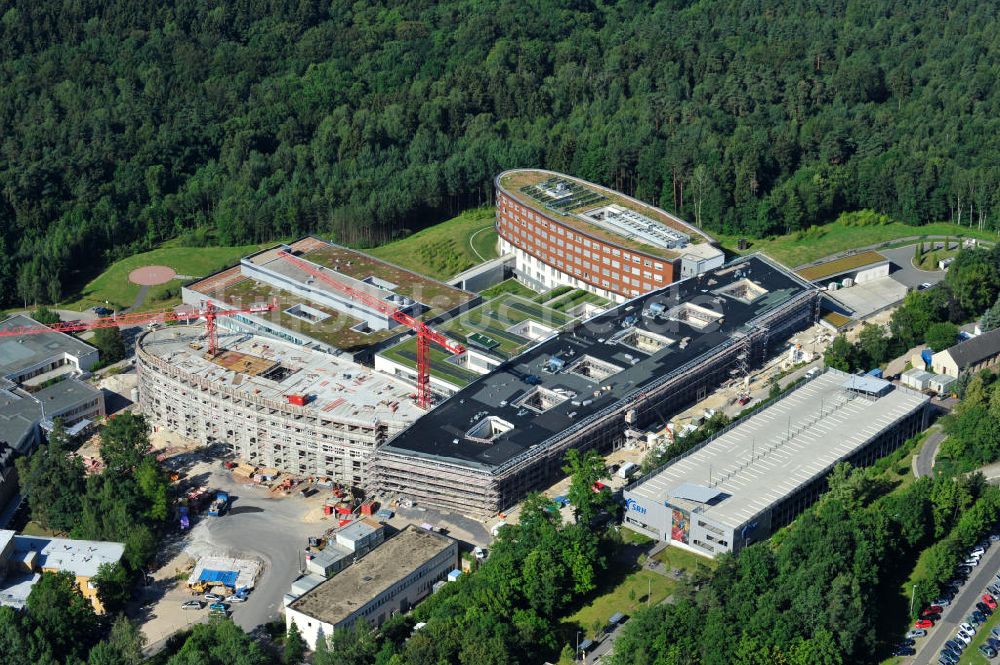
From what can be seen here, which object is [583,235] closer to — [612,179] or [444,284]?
[444,284]

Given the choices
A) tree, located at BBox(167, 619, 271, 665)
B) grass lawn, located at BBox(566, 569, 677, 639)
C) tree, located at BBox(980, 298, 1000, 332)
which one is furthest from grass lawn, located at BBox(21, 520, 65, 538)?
tree, located at BBox(980, 298, 1000, 332)

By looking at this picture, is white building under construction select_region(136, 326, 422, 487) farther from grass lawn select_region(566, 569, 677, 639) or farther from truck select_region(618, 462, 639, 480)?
grass lawn select_region(566, 569, 677, 639)

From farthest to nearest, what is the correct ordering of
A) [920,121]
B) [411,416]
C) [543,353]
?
[920,121] → [543,353] → [411,416]

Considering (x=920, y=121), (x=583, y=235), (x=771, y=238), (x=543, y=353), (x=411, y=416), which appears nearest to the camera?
(x=411, y=416)

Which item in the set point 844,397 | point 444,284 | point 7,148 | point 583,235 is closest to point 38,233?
point 7,148

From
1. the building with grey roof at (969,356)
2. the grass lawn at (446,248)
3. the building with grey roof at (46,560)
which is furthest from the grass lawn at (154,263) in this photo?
the building with grey roof at (969,356)

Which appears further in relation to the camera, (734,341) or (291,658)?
(734,341)

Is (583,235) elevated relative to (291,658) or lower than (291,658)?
elevated

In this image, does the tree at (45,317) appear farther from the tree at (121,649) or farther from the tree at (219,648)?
the tree at (219,648)
